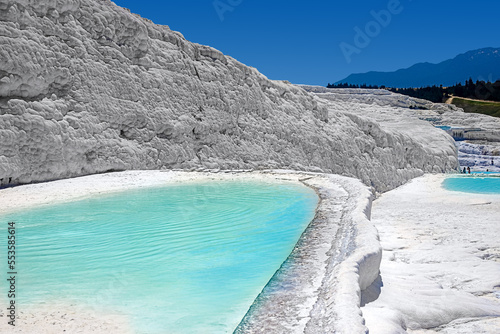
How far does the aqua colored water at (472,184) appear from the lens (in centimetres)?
1773

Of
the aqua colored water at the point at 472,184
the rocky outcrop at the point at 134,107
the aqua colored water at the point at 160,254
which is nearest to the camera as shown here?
the aqua colored water at the point at 160,254

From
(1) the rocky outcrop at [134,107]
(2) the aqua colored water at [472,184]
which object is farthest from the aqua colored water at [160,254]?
(2) the aqua colored water at [472,184]

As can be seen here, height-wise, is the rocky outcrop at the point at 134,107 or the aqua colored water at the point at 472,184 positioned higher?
the rocky outcrop at the point at 134,107

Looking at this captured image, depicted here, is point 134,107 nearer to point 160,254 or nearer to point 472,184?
point 160,254

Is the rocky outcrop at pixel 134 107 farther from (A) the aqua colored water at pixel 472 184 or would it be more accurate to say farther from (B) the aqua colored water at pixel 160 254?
(A) the aqua colored water at pixel 472 184

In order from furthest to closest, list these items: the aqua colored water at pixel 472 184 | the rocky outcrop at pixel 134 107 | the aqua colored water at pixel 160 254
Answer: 1. the aqua colored water at pixel 472 184
2. the rocky outcrop at pixel 134 107
3. the aqua colored water at pixel 160 254

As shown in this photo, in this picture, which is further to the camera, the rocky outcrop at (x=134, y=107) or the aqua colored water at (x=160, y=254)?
the rocky outcrop at (x=134, y=107)

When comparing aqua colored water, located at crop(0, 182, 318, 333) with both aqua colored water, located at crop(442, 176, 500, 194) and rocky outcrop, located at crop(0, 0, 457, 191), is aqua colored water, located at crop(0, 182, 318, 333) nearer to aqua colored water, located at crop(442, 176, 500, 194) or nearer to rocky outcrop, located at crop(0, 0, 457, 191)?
rocky outcrop, located at crop(0, 0, 457, 191)

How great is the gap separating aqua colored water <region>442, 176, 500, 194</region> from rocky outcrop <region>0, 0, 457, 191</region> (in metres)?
3.62

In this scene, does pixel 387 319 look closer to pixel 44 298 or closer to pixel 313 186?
pixel 44 298

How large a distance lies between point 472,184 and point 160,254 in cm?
1901

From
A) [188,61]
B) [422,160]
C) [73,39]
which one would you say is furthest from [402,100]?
[73,39]

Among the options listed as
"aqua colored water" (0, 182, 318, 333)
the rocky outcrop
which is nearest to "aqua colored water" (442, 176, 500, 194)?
the rocky outcrop

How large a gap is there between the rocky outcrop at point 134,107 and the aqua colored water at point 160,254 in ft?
9.90
